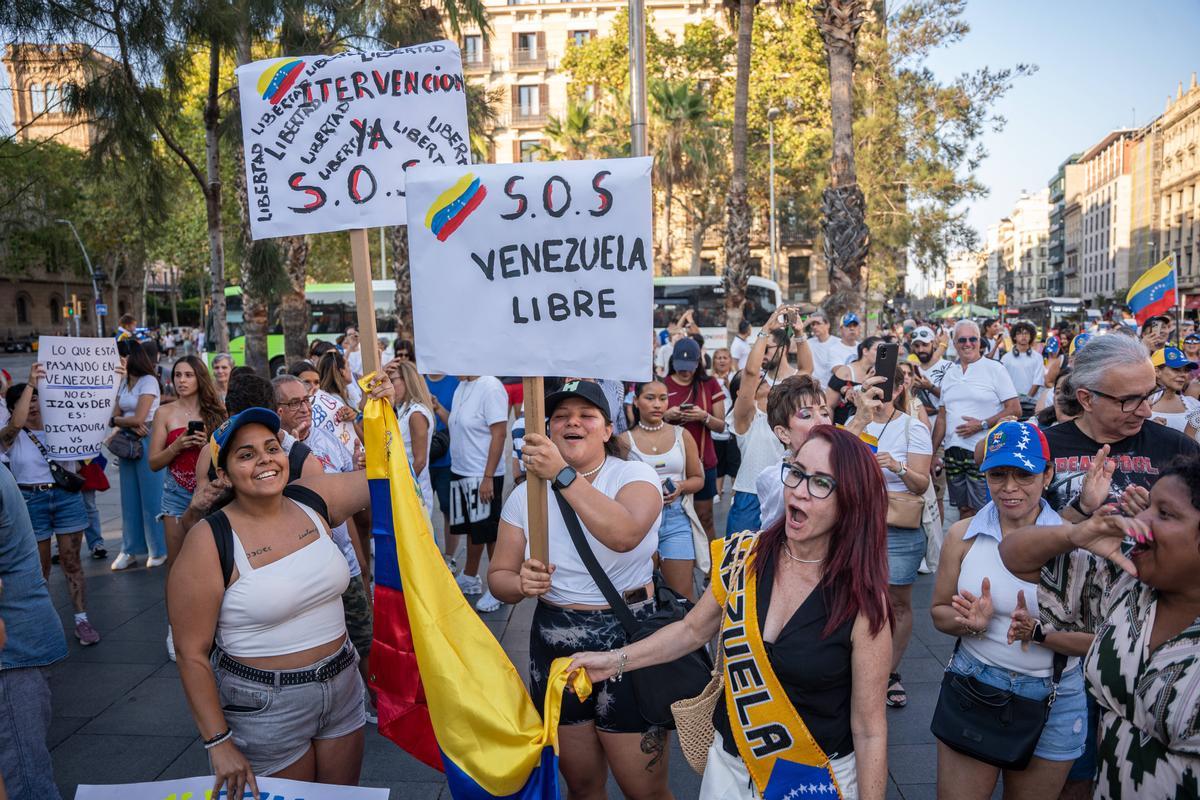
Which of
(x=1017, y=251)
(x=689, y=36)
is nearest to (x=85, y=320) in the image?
(x=689, y=36)

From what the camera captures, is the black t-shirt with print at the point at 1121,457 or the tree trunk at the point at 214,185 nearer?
the black t-shirt with print at the point at 1121,457

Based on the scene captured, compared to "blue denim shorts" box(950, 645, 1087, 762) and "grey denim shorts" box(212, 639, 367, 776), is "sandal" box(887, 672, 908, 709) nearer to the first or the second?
"blue denim shorts" box(950, 645, 1087, 762)

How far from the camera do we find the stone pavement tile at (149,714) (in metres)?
4.58

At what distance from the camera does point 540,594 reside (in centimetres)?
292

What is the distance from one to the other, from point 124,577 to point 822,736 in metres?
6.92

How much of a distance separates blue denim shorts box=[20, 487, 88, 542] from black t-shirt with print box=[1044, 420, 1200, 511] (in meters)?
6.17

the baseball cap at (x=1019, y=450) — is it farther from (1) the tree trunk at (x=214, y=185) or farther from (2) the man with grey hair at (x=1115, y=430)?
(1) the tree trunk at (x=214, y=185)

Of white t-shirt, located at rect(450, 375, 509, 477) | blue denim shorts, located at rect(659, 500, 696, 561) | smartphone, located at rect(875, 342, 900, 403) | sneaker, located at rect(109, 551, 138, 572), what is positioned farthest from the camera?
sneaker, located at rect(109, 551, 138, 572)

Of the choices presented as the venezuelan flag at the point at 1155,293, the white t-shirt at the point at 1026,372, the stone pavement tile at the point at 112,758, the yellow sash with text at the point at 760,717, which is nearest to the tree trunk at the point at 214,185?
the stone pavement tile at the point at 112,758

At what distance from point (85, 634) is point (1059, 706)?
584 centimetres

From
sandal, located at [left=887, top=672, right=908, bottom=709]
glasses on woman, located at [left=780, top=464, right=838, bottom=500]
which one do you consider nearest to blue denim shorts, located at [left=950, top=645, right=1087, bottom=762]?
glasses on woman, located at [left=780, top=464, right=838, bottom=500]

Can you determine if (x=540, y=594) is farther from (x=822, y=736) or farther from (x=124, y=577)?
(x=124, y=577)

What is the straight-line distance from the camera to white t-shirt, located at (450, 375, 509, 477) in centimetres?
658

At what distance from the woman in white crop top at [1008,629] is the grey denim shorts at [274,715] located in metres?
2.16
